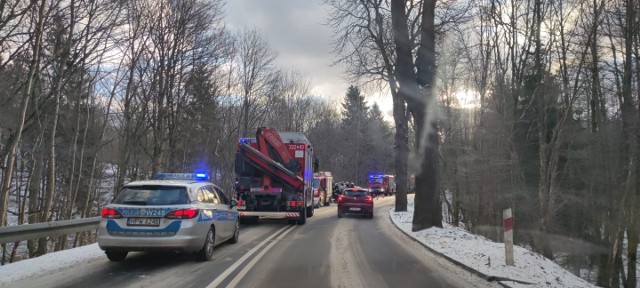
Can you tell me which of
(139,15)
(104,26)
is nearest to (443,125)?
(139,15)

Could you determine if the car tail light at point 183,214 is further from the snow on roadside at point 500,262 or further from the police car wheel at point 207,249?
the snow on roadside at point 500,262

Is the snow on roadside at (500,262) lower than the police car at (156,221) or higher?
lower

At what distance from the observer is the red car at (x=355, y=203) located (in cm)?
2492

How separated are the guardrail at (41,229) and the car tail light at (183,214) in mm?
2778

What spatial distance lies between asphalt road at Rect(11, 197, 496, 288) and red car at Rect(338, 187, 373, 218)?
39.2ft

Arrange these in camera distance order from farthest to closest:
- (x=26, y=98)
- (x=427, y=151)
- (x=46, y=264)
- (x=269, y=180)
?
1. (x=269, y=180)
2. (x=427, y=151)
3. (x=26, y=98)
4. (x=46, y=264)

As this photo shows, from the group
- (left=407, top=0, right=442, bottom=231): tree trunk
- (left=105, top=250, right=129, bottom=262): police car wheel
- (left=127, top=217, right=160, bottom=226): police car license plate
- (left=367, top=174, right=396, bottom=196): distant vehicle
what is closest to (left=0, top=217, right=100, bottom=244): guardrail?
(left=105, top=250, right=129, bottom=262): police car wheel

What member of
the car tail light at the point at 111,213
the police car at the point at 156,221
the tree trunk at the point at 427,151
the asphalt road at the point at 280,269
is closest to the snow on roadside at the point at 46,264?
the asphalt road at the point at 280,269

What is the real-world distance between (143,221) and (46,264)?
1.89 m

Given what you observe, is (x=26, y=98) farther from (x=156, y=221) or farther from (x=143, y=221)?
(x=156, y=221)

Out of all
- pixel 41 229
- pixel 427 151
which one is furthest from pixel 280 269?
pixel 427 151

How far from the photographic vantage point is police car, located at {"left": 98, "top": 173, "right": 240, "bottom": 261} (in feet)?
28.7

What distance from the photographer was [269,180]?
19.2 meters

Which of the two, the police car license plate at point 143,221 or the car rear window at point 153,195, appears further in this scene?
the car rear window at point 153,195
